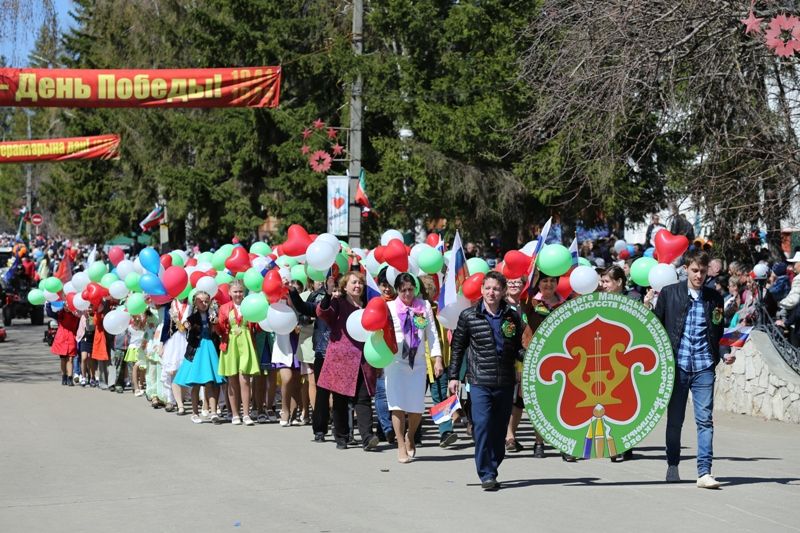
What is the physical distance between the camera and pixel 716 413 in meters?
14.1

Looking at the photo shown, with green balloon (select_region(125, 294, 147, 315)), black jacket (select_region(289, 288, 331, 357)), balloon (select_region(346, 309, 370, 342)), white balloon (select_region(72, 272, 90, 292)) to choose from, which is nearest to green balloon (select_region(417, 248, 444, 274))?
black jacket (select_region(289, 288, 331, 357))

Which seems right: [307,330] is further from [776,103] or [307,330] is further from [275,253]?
[776,103]

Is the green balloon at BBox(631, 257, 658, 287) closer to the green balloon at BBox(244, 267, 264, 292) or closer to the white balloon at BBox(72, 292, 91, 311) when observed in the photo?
the green balloon at BBox(244, 267, 264, 292)

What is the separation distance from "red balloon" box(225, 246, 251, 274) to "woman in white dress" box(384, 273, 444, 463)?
134 inches

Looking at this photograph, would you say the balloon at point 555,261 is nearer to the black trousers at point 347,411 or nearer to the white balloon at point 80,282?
the black trousers at point 347,411

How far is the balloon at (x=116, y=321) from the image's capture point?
50.4ft

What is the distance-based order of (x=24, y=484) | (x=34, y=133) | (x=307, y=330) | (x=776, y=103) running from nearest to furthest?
Result: (x=24, y=484), (x=307, y=330), (x=776, y=103), (x=34, y=133)

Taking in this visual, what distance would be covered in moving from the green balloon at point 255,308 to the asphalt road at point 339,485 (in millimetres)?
1182

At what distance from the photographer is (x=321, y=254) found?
465 inches

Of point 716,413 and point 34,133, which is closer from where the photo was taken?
point 716,413

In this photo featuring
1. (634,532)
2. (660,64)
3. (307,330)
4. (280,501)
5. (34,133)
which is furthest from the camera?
(34,133)

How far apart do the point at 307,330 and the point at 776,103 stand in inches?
289

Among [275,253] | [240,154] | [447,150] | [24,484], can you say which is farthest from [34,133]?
[24,484]

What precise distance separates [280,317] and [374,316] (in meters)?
2.29
